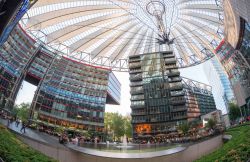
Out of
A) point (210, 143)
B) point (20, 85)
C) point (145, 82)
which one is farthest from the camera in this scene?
point (145, 82)

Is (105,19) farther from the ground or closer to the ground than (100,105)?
farther from the ground

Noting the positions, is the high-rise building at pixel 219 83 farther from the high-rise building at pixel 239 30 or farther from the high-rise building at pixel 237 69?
the high-rise building at pixel 239 30

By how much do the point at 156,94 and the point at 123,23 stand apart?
39.9m

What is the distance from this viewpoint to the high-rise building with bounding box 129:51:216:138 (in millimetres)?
80312

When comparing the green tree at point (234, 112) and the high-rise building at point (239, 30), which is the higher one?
the high-rise building at point (239, 30)

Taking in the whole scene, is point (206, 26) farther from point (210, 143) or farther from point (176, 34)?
point (210, 143)

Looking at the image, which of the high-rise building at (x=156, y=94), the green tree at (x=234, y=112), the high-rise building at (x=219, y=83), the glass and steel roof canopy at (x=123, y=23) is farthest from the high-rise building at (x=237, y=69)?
the high-rise building at (x=219, y=83)

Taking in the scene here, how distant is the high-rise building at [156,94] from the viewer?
3162 inches

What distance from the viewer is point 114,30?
53125 millimetres

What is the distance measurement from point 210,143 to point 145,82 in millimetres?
60479

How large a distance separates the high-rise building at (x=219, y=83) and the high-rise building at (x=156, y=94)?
4780 cm

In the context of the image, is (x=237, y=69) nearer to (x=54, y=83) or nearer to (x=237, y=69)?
(x=237, y=69)

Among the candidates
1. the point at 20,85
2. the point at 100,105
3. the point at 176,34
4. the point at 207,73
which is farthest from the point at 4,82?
the point at 207,73

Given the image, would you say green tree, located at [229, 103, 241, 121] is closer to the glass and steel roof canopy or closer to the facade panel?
the facade panel
